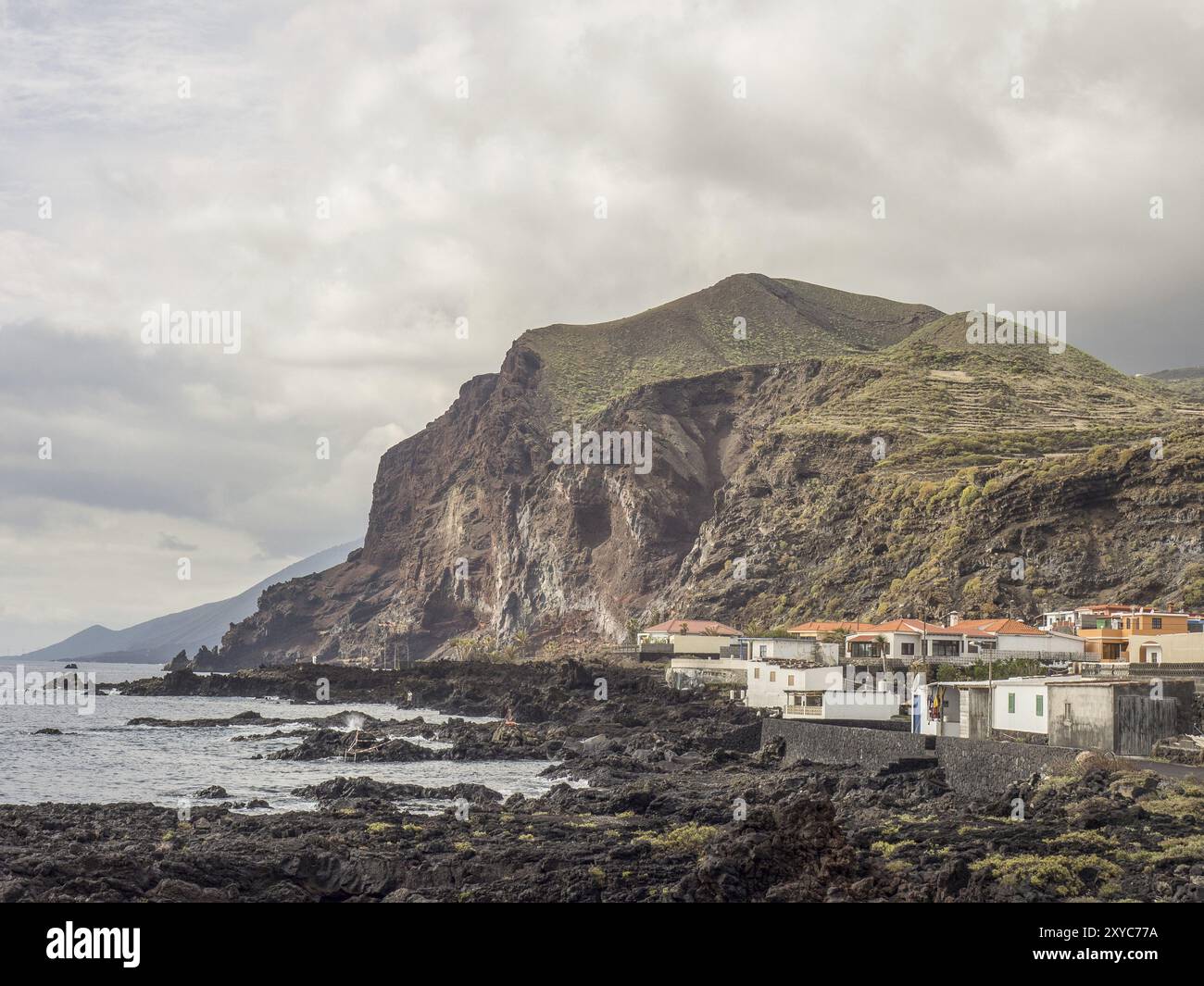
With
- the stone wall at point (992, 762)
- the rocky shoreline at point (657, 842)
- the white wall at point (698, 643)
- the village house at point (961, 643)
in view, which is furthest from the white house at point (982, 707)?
the white wall at point (698, 643)

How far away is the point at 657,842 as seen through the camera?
2925 cm

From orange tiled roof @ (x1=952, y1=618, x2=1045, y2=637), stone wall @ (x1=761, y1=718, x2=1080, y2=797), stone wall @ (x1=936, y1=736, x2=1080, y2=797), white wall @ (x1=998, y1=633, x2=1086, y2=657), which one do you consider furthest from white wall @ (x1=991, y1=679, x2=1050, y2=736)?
orange tiled roof @ (x1=952, y1=618, x2=1045, y2=637)

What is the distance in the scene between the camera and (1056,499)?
4345 inches

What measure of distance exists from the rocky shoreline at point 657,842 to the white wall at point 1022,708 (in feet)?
15.4

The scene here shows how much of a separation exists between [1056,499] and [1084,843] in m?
89.5

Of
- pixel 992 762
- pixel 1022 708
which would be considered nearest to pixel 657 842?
pixel 992 762

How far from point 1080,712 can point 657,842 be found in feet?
62.9

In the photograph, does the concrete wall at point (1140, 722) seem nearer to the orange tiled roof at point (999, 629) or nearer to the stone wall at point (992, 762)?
the stone wall at point (992, 762)

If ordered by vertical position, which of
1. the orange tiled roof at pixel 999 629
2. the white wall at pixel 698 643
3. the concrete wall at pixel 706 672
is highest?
the orange tiled roof at pixel 999 629

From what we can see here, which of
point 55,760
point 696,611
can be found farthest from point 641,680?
point 55,760

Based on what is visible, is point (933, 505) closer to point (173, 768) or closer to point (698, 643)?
point (698, 643)

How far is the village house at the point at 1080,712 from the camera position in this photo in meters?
40.0

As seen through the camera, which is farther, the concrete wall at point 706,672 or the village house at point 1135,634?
the concrete wall at point 706,672
